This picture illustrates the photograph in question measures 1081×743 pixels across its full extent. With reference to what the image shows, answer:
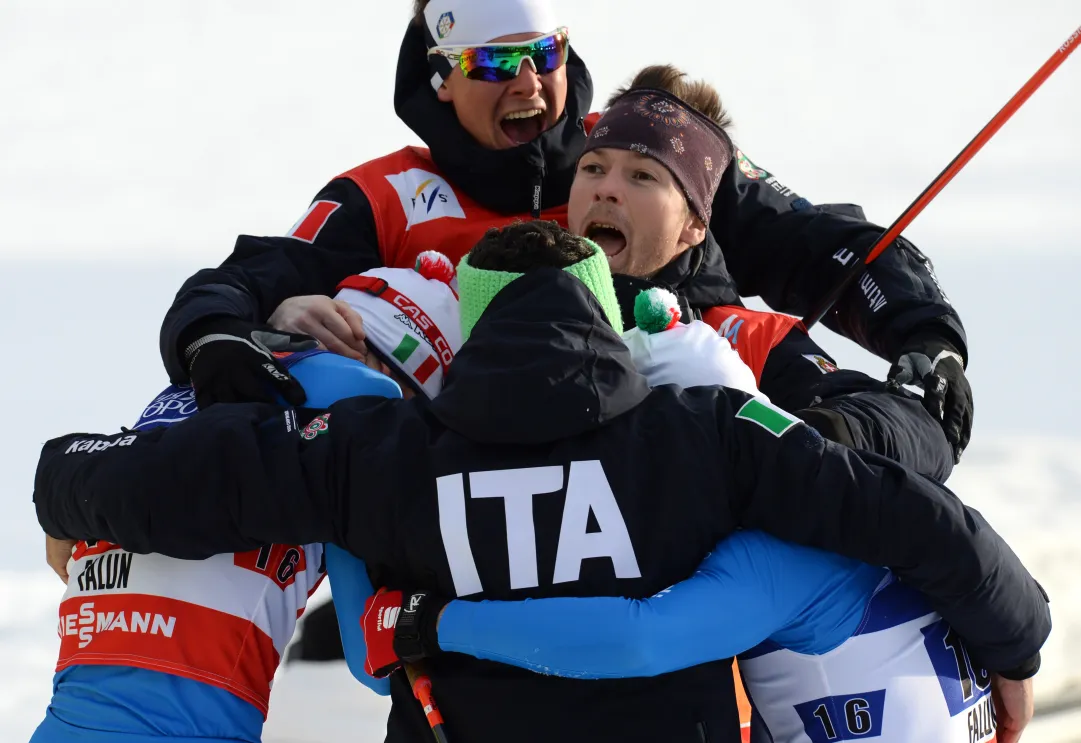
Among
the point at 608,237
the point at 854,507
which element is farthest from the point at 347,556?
the point at 608,237

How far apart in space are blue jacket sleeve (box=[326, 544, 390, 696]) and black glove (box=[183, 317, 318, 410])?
11.6 inches

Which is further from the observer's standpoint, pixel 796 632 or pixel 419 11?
pixel 419 11

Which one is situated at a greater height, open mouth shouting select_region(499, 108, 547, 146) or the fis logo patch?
open mouth shouting select_region(499, 108, 547, 146)

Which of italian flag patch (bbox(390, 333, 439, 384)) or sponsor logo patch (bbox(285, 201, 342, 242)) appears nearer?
italian flag patch (bbox(390, 333, 439, 384))

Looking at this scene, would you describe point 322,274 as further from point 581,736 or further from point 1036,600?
point 1036,600

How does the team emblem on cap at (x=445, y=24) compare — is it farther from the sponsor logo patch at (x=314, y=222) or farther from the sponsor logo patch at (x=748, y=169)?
the sponsor logo patch at (x=748, y=169)

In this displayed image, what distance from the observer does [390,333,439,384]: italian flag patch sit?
2.59m

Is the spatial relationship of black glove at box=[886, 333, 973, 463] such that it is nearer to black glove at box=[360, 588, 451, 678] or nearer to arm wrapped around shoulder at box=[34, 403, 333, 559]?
black glove at box=[360, 588, 451, 678]

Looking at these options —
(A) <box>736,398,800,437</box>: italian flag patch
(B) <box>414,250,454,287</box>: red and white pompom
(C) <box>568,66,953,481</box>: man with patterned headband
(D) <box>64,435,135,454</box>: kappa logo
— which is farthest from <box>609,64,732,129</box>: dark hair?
(D) <box>64,435,135,454</box>: kappa logo

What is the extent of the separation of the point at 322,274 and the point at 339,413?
1.10 m

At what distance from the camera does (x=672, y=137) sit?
300 cm

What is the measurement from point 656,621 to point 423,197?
1.67 m

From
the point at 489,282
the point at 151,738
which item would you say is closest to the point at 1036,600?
the point at 489,282

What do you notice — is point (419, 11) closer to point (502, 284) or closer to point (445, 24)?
point (445, 24)
